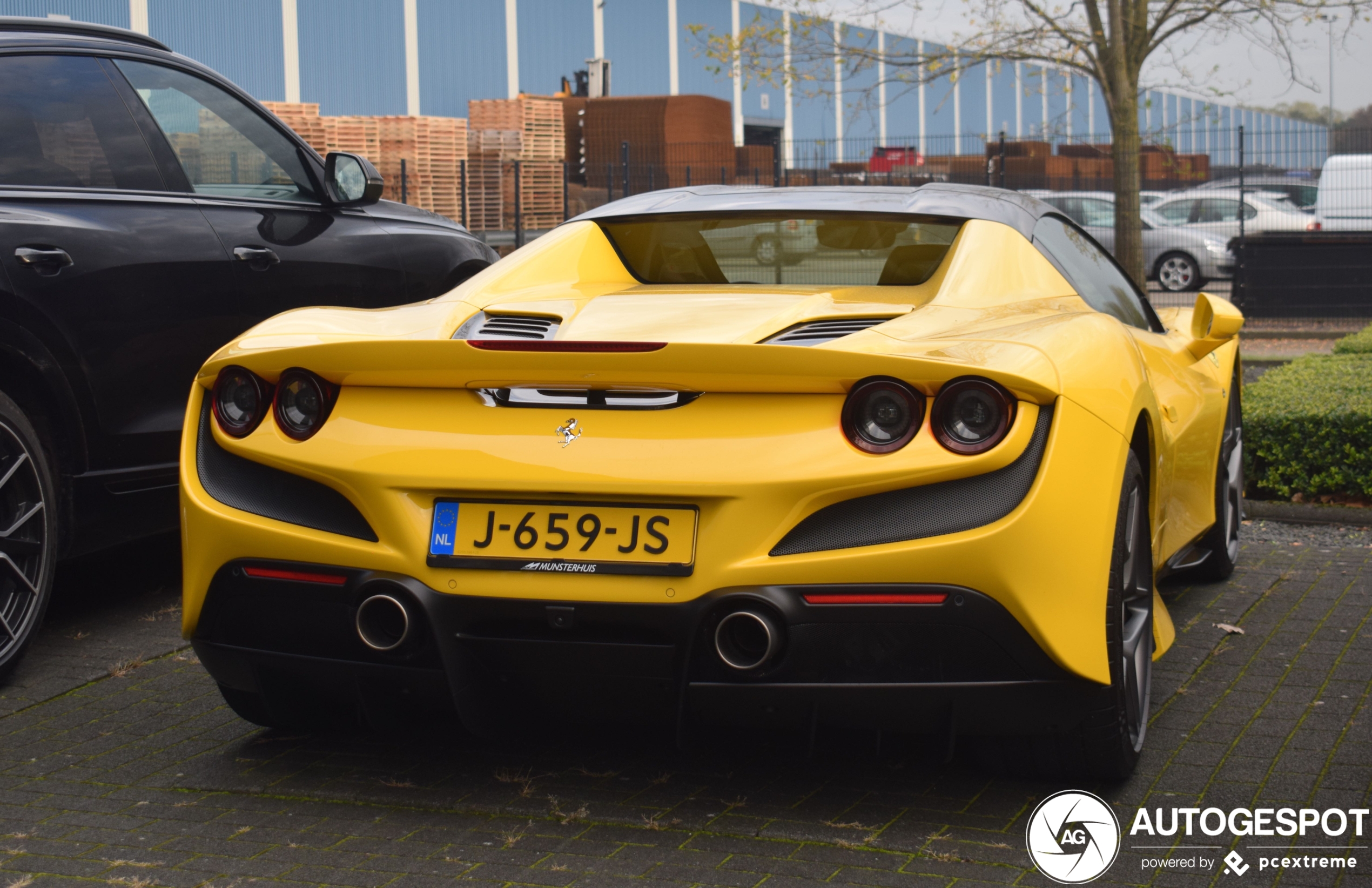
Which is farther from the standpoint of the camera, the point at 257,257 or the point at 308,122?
the point at 308,122

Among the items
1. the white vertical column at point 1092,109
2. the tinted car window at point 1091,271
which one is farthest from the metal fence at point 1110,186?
the white vertical column at point 1092,109

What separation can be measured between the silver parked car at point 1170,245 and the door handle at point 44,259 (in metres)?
19.6

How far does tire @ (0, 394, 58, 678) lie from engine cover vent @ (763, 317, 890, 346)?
2449mm

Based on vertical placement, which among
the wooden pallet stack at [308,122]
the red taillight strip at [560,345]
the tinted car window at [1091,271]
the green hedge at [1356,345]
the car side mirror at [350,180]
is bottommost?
the green hedge at [1356,345]

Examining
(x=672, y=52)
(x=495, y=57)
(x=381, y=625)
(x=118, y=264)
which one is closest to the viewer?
(x=381, y=625)

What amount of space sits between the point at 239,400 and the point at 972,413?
1.61 meters

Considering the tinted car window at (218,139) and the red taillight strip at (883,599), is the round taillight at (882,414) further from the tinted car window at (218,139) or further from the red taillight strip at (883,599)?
the tinted car window at (218,139)

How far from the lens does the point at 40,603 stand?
14.0ft

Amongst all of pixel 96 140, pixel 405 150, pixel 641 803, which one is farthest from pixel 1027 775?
pixel 405 150

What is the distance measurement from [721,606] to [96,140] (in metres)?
3.20

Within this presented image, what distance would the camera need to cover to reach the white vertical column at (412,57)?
32.4 m

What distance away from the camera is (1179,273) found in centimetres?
2314

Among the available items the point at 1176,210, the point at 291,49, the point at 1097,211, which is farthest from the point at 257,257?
the point at 291,49

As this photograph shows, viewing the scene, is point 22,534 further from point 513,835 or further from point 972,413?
point 972,413
